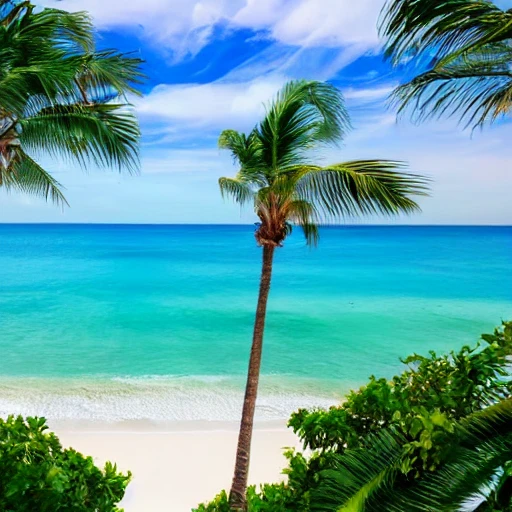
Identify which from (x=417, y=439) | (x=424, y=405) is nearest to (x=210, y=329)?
(x=424, y=405)

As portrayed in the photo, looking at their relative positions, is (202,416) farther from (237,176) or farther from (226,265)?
(226,265)

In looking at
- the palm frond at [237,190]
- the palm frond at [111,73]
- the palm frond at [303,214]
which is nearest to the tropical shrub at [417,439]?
the palm frond at [303,214]

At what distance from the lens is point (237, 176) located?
6.40m

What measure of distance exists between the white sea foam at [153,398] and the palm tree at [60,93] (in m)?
8.57

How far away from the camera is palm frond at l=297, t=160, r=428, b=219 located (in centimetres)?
456

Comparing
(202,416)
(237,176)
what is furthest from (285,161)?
(202,416)

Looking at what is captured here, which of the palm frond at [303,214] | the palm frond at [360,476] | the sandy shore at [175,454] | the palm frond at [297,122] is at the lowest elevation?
the sandy shore at [175,454]

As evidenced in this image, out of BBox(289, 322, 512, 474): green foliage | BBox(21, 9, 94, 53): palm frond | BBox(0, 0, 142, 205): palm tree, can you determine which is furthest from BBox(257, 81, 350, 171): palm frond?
BBox(289, 322, 512, 474): green foliage

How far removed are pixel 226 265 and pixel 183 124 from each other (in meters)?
44.9

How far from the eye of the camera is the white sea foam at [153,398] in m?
12.3

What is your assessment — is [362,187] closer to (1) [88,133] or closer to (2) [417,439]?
(2) [417,439]

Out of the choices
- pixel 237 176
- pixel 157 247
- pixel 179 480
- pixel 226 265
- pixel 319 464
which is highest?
pixel 157 247

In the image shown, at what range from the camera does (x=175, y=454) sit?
981cm

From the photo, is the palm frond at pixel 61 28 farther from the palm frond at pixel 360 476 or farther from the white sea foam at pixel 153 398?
the white sea foam at pixel 153 398
